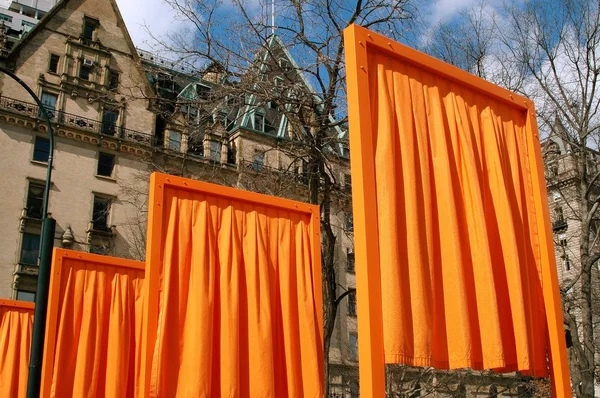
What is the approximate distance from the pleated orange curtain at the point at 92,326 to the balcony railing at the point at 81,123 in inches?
949

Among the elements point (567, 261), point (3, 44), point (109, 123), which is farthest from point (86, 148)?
point (567, 261)

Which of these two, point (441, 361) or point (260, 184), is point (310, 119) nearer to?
point (260, 184)

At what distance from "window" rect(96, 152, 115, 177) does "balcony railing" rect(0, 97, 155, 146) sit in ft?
3.43

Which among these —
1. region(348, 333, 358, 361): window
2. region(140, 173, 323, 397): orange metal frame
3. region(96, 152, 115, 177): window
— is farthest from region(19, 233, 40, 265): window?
region(140, 173, 323, 397): orange metal frame

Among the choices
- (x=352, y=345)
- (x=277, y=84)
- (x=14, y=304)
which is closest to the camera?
(x=277, y=84)

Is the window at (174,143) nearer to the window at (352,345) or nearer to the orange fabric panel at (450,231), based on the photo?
the window at (352,345)

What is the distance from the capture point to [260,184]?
16016 mm

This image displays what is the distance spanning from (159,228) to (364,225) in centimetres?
330

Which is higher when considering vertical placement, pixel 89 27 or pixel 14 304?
pixel 89 27

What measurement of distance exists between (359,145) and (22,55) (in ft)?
108

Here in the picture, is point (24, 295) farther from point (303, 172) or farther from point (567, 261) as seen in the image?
point (567, 261)

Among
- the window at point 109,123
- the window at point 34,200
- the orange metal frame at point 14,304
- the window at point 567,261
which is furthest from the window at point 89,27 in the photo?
the window at point 567,261

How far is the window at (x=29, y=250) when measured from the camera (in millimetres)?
30000

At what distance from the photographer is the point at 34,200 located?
1229 inches
